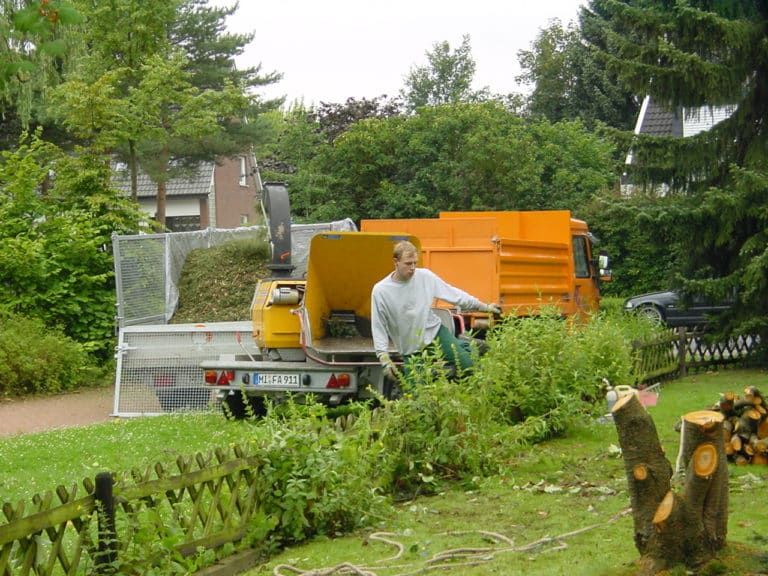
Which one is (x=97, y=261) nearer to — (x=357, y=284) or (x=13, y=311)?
(x=13, y=311)

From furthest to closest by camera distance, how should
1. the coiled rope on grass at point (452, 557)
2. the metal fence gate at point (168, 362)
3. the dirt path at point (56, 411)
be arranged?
the metal fence gate at point (168, 362) → the dirt path at point (56, 411) → the coiled rope on grass at point (452, 557)

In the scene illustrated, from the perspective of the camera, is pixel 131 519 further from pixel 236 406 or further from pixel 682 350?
pixel 682 350

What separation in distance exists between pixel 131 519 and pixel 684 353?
13163 mm

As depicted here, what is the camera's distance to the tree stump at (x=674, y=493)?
5.23 m

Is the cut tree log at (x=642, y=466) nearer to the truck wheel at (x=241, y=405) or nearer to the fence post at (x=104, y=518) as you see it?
the fence post at (x=104, y=518)

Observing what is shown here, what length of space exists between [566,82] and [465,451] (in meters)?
52.3

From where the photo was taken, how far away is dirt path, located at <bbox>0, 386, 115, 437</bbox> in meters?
14.2

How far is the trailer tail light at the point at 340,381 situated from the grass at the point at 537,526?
2738mm

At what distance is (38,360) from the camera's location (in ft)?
57.0

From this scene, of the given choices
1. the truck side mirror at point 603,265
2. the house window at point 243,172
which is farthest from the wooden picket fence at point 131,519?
the house window at point 243,172

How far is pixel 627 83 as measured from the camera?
60.9 feet

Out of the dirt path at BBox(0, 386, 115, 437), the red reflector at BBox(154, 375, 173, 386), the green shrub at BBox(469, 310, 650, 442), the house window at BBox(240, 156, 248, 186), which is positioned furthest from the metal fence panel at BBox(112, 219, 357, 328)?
the house window at BBox(240, 156, 248, 186)


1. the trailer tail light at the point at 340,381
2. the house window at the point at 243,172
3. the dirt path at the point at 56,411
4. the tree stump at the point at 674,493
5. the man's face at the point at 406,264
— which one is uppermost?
the house window at the point at 243,172

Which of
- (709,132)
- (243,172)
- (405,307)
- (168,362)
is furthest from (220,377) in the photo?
(243,172)
